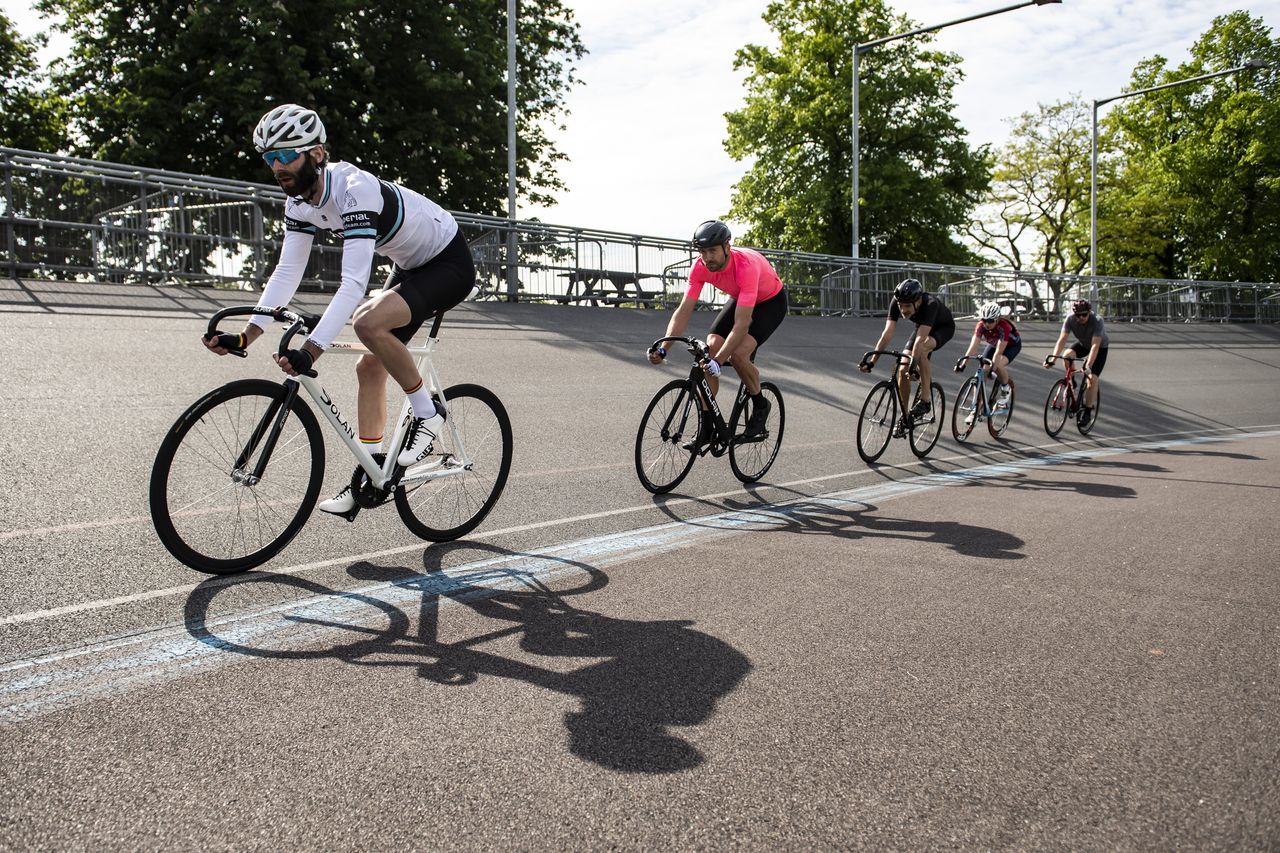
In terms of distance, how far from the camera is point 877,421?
9938mm

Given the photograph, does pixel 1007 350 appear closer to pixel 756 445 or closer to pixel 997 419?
pixel 997 419

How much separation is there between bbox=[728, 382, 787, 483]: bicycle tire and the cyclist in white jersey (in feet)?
10.3

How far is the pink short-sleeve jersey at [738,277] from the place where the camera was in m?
7.61

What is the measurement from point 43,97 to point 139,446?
27.2 metres

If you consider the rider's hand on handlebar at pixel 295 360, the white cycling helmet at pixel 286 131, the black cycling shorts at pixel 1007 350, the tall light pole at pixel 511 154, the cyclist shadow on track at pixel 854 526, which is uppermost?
the tall light pole at pixel 511 154

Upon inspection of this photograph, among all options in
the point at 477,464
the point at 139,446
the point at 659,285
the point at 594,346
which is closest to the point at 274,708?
the point at 477,464

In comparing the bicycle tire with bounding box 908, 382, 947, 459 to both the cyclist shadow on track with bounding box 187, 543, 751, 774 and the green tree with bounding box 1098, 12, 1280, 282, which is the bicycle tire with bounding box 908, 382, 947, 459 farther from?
the green tree with bounding box 1098, 12, 1280, 282

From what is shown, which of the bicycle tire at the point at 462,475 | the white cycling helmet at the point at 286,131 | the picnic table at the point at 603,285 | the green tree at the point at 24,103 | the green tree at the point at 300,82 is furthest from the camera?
the green tree at the point at 24,103

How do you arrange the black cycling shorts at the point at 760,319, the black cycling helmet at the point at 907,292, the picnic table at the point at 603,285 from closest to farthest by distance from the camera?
the black cycling shorts at the point at 760,319, the black cycling helmet at the point at 907,292, the picnic table at the point at 603,285

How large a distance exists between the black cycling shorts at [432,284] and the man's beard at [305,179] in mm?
650

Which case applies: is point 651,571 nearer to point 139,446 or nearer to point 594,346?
point 139,446

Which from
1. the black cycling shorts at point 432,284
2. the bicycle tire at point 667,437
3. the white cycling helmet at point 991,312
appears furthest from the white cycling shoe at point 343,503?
the white cycling helmet at point 991,312

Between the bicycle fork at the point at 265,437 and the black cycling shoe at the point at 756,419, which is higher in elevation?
the bicycle fork at the point at 265,437

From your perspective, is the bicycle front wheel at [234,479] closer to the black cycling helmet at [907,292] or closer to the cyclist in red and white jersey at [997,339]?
the black cycling helmet at [907,292]
